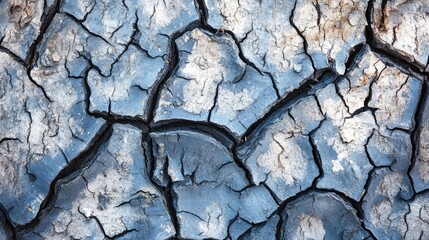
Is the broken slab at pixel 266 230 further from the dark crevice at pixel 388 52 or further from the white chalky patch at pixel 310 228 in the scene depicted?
the dark crevice at pixel 388 52

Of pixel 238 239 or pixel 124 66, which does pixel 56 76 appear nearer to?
pixel 124 66

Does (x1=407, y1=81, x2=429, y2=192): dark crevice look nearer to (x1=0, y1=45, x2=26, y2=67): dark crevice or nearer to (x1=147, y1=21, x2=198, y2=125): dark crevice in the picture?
(x1=147, y1=21, x2=198, y2=125): dark crevice

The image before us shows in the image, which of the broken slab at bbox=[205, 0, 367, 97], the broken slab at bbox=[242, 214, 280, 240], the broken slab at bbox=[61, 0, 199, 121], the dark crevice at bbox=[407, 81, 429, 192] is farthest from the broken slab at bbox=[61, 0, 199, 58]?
the dark crevice at bbox=[407, 81, 429, 192]

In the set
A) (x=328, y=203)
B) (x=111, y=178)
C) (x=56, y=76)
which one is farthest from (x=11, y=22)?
(x=328, y=203)

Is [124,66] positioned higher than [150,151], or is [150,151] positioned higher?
[124,66]

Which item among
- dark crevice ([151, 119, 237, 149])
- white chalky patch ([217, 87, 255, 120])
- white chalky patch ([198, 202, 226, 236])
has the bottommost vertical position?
white chalky patch ([198, 202, 226, 236])

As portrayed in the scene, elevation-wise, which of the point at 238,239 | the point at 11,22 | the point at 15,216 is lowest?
the point at 238,239
